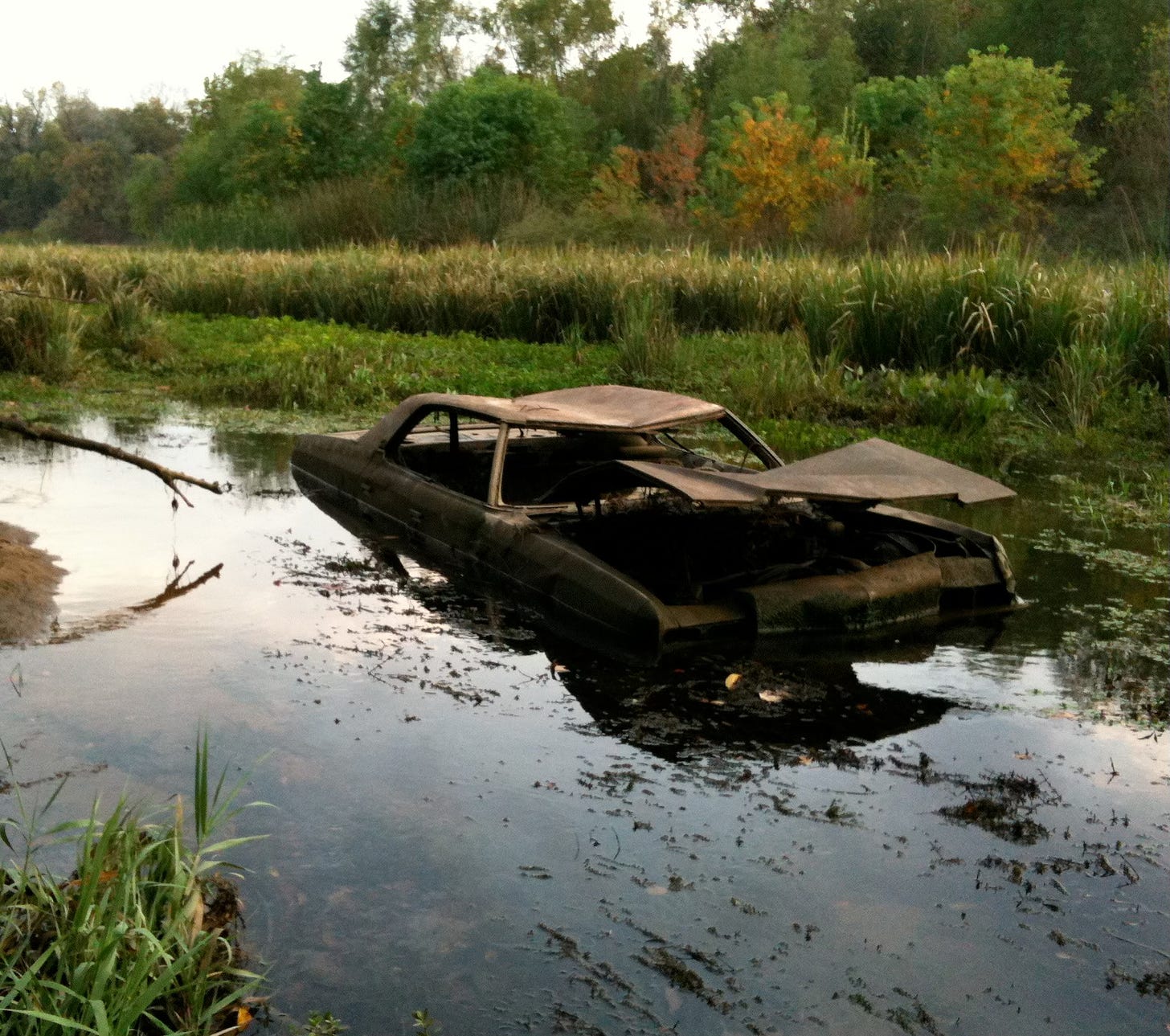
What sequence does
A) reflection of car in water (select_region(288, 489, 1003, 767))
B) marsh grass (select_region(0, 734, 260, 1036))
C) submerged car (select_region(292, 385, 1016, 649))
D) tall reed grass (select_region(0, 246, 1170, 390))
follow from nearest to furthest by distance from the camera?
marsh grass (select_region(0, 734, 260, 1036)) < reflection of car in water (select_region(288, 489, 1003, 767)) < submerged car (select_region(292, 385, 1016, 649)) < tall reed grass (select_region(0, 246, 1170, 390))

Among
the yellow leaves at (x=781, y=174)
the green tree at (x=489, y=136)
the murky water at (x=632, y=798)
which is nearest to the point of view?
the murky water at (x=632, y=798)

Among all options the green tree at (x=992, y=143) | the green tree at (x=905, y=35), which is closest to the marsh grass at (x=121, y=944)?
the green tree at (x=992, y=143)

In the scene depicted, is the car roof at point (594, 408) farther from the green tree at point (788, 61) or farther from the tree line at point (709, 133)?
the green tree at point (788, 61)

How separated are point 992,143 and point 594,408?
3901cm

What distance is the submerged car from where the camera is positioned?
24.1 ft

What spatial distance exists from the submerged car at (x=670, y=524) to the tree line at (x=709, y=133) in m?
23.2

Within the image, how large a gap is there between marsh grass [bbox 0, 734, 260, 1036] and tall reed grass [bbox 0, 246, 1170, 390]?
13108mm

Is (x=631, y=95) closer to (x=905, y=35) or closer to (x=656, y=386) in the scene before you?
(x=905, y=35)

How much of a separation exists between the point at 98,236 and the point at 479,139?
43.9m

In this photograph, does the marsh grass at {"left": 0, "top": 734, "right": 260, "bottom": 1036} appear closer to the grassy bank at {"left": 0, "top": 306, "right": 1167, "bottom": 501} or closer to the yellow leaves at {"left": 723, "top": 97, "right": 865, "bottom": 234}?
the grassy bank at {"left": 0, "top": 306, "right": 1167, "bottom": 501}

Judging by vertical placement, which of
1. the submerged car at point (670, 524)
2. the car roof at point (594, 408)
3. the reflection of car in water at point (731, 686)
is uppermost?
the car roof at point (594, 408)

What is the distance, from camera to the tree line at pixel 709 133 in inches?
1671

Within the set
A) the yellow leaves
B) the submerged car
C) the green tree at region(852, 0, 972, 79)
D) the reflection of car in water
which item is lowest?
the reflection of car in water

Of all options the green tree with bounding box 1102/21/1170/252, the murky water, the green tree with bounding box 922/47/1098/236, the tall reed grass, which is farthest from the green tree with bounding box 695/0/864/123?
the murky water
